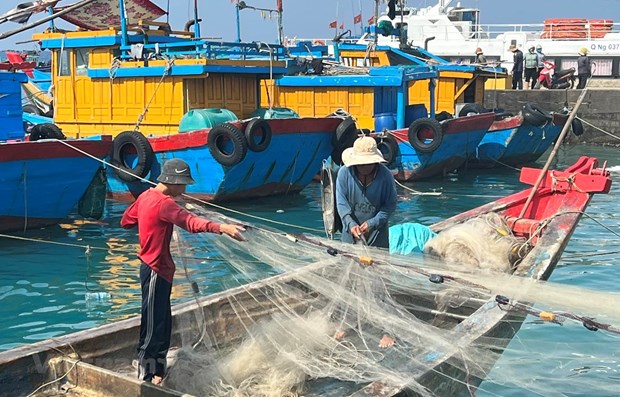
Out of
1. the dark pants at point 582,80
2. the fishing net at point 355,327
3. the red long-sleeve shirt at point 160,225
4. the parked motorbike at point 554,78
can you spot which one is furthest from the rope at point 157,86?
the parked motorbike at point 554,78

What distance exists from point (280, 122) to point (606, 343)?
293 inches

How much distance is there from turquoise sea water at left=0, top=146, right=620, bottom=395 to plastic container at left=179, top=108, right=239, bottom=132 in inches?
57.7

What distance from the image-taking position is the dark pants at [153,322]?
4.50m

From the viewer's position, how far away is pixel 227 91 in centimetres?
1451

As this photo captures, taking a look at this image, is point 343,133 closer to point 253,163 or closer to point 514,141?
point 253,163

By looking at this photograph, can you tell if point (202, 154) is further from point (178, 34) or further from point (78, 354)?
point (78, 354)

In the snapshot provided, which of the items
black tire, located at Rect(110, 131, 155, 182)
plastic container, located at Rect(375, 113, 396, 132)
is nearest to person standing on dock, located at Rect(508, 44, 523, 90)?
plastic container, located at Rect(375, 113, 396, 132)

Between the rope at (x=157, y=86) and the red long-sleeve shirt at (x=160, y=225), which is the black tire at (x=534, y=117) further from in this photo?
the red long-sleeve shirt at (x=160, y=225)

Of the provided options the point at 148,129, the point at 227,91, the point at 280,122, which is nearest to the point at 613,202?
the point at 280,122

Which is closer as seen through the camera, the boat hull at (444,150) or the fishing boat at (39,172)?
the fishing boat at (39,172)

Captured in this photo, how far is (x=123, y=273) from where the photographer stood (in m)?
8.93

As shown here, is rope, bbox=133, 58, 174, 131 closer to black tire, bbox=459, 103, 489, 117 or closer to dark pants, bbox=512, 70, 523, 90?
black tire, bbox=459, 103, 489, 117

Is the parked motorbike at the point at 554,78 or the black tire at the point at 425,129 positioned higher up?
the parked motorbike at the point at 554,78

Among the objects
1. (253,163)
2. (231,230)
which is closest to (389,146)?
(253,163)
